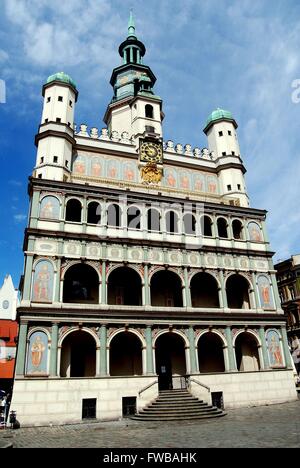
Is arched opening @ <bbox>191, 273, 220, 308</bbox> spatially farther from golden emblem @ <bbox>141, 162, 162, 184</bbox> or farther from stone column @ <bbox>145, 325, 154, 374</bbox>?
golden emblem @ <bbox>141, 162, 162, 184</bbox>

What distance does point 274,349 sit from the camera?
2947 centimetres

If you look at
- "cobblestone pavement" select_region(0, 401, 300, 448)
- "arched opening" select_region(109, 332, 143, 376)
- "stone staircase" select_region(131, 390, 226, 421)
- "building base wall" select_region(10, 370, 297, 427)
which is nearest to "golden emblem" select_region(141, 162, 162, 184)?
"arched opening" select_region(109, 332, 143, 376)

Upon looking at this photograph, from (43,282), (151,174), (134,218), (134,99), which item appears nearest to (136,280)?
(134,218)

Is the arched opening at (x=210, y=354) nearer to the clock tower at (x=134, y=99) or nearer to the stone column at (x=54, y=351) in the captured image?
the stone column at (x=54, y=351)

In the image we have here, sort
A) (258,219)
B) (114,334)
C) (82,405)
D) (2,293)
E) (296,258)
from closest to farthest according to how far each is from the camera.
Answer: (82,405)
(114,334)
(258,219)
(296,258)
(2,293)

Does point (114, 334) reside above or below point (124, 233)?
below

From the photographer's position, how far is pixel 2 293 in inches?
2483

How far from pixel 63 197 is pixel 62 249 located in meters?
4.27

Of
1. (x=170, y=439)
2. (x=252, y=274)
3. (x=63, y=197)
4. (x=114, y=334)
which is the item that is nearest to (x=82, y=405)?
(x=114, y=334)

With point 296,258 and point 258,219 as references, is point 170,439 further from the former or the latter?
point 296,258

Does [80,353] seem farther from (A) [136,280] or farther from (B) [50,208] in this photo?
(B) [50,208]

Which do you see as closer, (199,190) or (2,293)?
(199,190)

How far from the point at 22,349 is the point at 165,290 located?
1218cm

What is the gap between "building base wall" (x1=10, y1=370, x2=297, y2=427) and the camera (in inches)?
858
